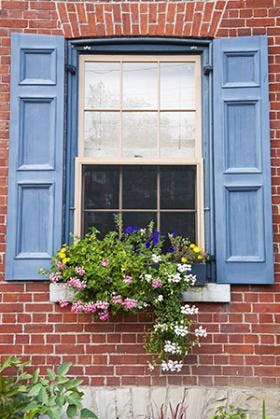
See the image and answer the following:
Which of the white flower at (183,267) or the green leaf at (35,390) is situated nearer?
the green leaf at (35,390)

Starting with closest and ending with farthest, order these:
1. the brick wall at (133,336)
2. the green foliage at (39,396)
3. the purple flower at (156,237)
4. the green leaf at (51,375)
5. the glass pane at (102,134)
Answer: the green foliage at (39,396), the green leaf at (51,375), the brick wall at (133,336), the purple flower at (156,237), the glass pane at (102,134)

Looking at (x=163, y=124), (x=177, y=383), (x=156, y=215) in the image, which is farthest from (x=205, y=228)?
(x=177, y=383)

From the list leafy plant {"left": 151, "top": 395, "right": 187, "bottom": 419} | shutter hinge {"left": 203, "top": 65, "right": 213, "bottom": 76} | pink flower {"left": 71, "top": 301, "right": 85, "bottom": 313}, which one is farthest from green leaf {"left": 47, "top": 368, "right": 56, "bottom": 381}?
shutter hinge {"left": 203, "top": 65, "right": 213, "bottom": 76}

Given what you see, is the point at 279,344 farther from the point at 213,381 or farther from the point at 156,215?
the point at 156,215

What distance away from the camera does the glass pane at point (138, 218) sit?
448 cm

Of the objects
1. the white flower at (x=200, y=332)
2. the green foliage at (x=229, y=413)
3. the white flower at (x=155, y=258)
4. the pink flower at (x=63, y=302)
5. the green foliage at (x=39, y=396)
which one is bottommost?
the green foliage at (x=229, y=413)

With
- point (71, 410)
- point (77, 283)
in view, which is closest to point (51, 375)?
point (71, 410)

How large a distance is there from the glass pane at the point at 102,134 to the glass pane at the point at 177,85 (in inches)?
19.3

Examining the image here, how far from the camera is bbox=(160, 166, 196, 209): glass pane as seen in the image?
452cm

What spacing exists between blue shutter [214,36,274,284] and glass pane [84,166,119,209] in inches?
36.2

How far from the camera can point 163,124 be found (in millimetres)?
4645

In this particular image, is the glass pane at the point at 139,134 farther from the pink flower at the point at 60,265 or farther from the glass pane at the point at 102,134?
the pink flower at the point at 60,265

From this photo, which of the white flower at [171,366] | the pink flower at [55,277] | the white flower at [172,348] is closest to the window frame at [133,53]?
the pink flower at [55,277]

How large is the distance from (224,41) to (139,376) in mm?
3039
